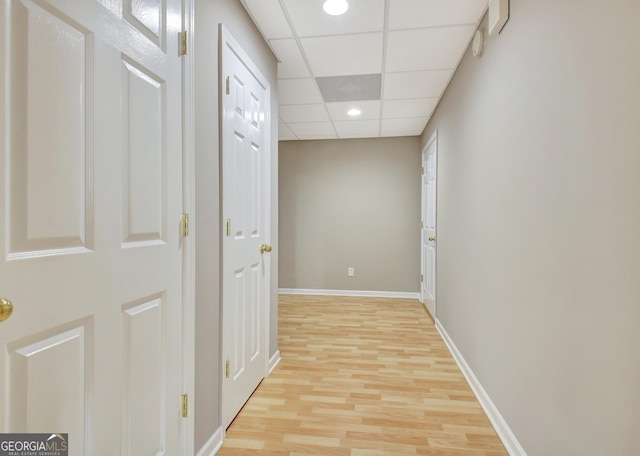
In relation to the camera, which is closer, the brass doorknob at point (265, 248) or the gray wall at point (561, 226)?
the gray wall at point (561, 226)

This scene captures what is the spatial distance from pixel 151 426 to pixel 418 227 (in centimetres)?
446

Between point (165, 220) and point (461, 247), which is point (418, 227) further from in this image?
point (165, 220)

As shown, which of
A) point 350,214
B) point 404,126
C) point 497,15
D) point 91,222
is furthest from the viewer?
point 350,214

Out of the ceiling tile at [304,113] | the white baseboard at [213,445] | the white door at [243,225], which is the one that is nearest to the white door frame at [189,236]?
the white baseboard at [213,445]

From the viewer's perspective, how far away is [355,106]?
3744 mm

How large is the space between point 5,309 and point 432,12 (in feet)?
7.73

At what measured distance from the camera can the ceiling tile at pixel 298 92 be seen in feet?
10.2

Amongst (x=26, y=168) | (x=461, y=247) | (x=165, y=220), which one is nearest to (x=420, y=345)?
(x=461, y=247)

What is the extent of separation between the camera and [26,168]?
0.77m

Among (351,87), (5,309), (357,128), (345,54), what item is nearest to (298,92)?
(351,87)

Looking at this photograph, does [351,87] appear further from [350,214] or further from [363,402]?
[363,402]

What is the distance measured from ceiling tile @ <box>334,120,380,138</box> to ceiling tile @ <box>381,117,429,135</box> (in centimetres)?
12

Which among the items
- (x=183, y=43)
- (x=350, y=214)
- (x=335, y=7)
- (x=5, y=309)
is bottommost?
(x=5, y=309)

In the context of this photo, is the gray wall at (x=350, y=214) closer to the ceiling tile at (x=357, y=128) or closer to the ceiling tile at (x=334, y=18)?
the ceiling tile at (x=357, y=128)
